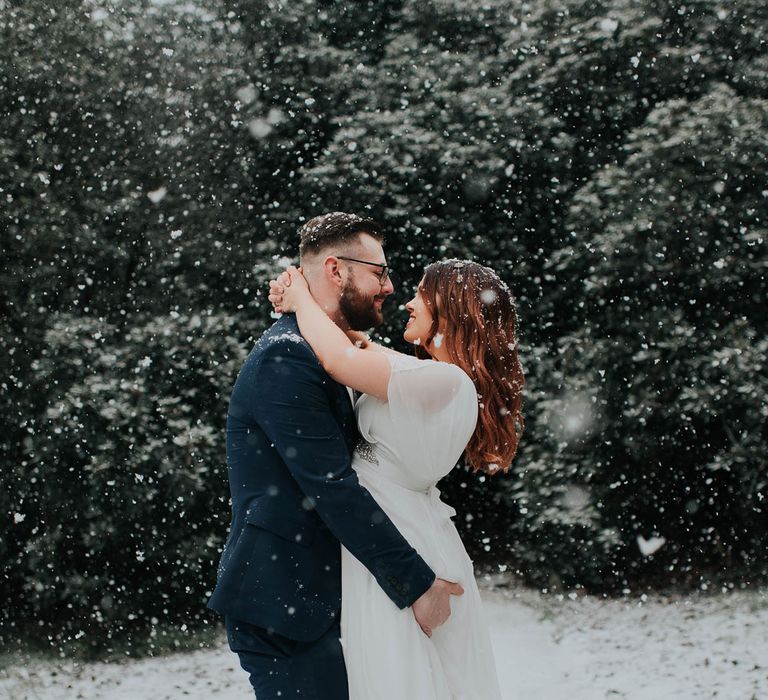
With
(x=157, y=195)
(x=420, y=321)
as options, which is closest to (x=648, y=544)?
(x=157, y=195)

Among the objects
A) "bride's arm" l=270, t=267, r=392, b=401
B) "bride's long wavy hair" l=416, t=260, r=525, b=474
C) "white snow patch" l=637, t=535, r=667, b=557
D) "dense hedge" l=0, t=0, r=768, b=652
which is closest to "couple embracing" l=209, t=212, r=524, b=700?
"bride's arm" l=270, t=267, r=392, b=401

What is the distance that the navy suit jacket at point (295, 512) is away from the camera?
2129 mm

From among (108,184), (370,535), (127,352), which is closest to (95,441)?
(127,352)

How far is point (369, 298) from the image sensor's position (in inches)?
101

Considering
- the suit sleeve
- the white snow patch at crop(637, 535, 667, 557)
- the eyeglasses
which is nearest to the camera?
the suit sleeve

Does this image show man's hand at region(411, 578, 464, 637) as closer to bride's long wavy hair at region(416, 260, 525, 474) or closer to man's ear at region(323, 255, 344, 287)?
bride's long wavy hair at region(416, 260, 525, 474)

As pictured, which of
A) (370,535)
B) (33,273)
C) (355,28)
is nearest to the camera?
(370,535)

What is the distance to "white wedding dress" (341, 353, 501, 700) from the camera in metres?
2.22

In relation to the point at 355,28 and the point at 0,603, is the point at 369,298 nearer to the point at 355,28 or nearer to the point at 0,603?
the point at 0,603

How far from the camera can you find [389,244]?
7816 mm

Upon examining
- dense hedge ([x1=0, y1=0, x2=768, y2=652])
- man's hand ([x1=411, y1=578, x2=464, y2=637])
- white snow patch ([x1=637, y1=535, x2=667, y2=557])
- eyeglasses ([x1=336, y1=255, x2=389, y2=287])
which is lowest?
man's hand ([x1=411, y1=578, x2=464, y2=637])

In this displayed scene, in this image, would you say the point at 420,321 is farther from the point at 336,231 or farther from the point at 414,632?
the point at 414,632

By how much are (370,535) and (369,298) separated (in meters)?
0.76

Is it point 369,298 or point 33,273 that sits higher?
point 33,273
